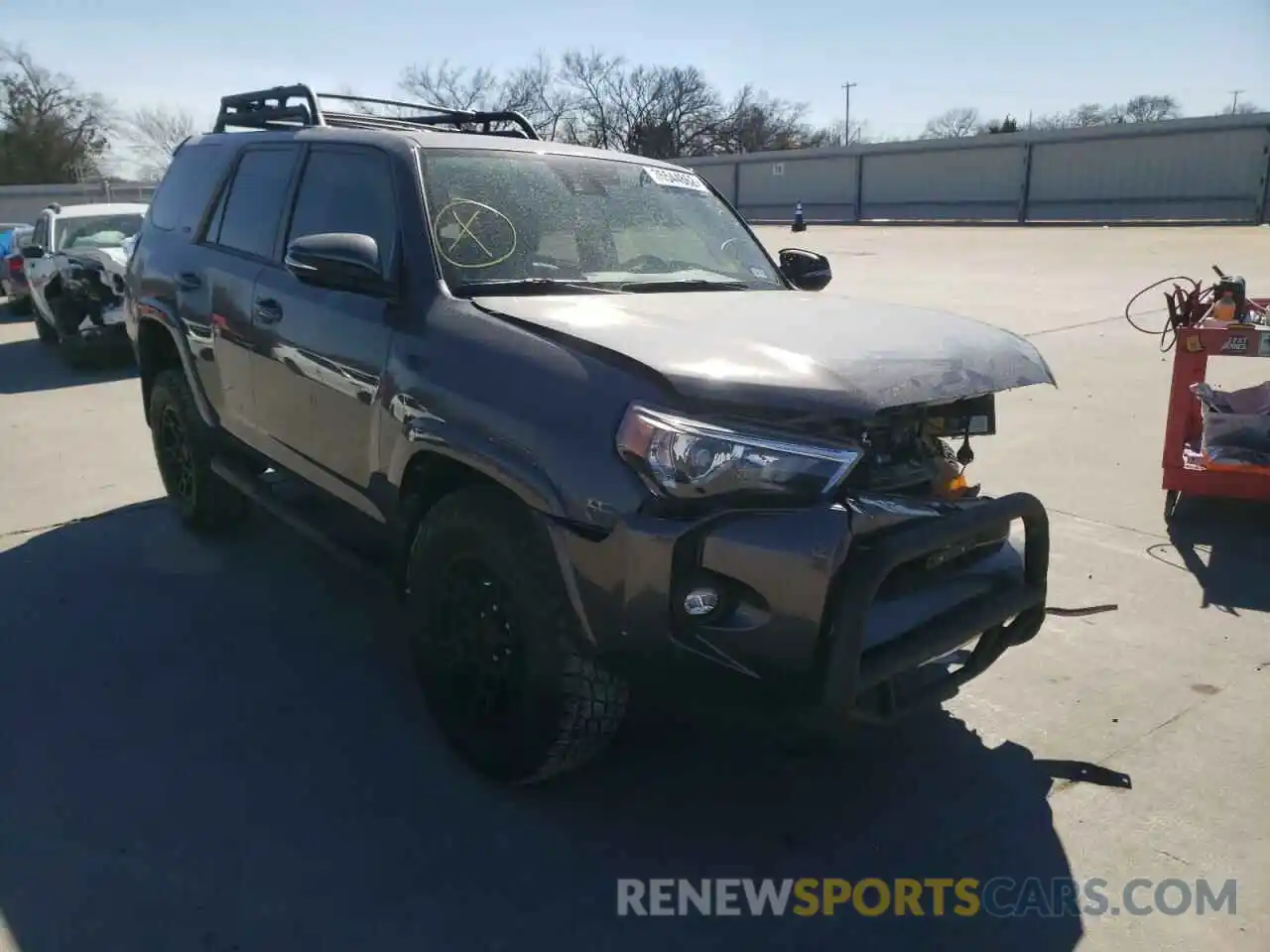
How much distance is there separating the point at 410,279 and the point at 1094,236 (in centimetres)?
3012

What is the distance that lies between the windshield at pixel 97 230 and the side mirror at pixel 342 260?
32.5 feet

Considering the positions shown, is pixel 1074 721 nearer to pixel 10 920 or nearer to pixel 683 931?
pixel 683 931

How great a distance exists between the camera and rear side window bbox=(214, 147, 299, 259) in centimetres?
430

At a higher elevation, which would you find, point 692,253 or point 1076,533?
point 692,253

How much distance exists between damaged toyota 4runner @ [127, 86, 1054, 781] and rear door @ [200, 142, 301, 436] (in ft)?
0.09

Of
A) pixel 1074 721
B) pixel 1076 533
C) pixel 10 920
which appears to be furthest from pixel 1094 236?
pixel 10 920

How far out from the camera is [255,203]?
4523mm

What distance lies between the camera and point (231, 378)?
4488mm

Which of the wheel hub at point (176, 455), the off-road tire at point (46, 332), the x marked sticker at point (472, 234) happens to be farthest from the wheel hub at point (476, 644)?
the off-road tire at point (46, 332)

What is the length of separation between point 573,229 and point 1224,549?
3638 millimetres

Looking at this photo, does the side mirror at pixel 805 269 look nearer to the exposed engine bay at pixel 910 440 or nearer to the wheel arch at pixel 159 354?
Answer: the exposed engine bay at pixel 910 440

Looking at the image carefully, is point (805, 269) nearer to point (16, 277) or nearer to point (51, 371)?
point (51, 371)

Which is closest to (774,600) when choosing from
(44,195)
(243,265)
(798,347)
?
(798,347)

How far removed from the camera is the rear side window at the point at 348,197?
3541 mm
